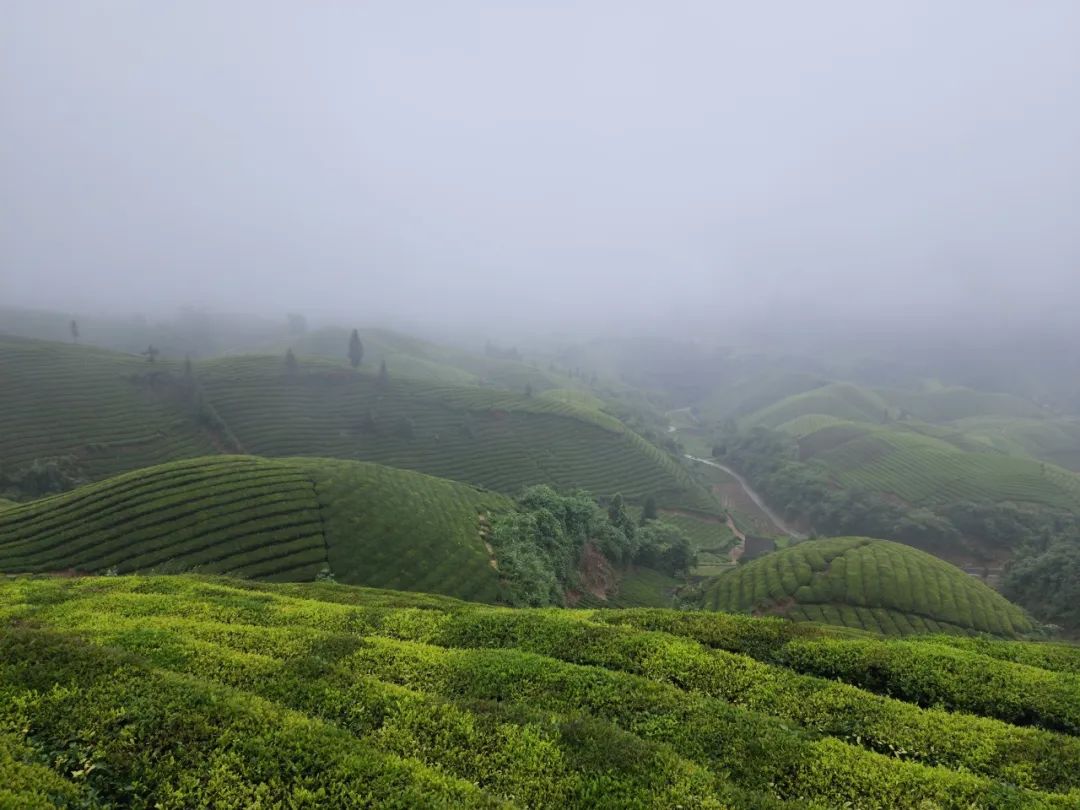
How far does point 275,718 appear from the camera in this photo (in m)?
10.3

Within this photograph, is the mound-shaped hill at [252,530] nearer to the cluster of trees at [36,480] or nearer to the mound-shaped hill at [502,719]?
the mound-shaped hill at [502,719]

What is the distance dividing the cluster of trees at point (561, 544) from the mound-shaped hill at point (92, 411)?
70365 millimetres

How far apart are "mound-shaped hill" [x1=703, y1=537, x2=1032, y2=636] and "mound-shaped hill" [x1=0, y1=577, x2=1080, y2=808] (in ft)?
137

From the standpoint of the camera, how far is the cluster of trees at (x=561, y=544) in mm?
46000

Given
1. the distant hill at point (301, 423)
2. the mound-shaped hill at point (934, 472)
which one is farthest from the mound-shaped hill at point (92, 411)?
the mound-shaped hill at point (934, 472)

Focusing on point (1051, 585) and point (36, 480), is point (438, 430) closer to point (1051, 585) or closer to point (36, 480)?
point (36, 480)

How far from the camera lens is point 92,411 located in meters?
90.2

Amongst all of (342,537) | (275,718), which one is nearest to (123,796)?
(275,718)

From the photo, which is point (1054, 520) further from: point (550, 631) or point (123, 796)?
point (123, 796)

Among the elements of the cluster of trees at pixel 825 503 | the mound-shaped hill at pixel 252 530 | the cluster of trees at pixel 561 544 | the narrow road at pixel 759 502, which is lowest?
the narrow road at pixel 759 502

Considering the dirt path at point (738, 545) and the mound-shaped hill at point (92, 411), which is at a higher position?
the mound-shaped hill at point (92, 411)

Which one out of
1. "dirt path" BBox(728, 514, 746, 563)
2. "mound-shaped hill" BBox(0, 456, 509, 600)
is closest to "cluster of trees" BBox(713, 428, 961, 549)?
"dirt path" BBox(728, 514, 746, 563)

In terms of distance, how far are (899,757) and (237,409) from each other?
123m

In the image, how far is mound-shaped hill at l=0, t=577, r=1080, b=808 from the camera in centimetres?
907
